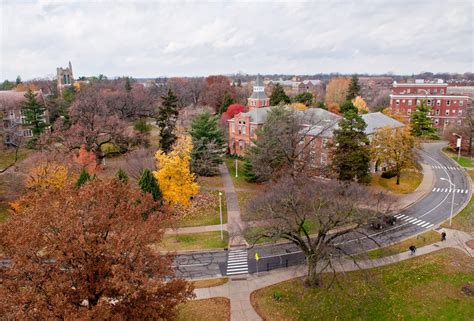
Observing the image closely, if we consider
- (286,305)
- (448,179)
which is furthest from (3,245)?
(448,179)

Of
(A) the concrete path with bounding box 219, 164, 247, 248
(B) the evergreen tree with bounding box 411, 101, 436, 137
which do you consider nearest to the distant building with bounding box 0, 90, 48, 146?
(A) the concrete path with bounding box 219, 164, 247, 248

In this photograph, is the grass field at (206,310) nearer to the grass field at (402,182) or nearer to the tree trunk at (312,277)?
the tree trunk at (312,277)

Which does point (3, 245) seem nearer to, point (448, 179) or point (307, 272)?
point (307, 272)

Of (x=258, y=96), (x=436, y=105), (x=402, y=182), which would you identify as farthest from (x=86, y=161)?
(x=436, y=105)

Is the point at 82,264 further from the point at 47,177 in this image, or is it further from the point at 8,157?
the point at 8,157

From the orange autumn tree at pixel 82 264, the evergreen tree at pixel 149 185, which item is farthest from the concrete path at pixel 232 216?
the orange autumn tree at pixel 82 264
